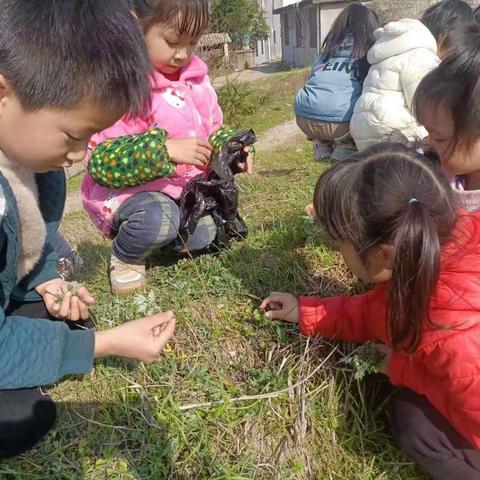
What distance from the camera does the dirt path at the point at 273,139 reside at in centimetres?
593

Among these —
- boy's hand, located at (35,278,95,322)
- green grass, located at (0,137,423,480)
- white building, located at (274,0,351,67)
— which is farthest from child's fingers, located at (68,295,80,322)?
white building, located at (274,0,351,67)

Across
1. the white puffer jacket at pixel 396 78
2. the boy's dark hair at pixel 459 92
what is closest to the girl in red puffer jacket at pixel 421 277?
the boy's dark hair at pixel 459 92

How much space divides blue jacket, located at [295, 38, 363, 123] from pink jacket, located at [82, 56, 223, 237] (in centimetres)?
149

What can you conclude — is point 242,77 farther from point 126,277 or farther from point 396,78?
point 126,277

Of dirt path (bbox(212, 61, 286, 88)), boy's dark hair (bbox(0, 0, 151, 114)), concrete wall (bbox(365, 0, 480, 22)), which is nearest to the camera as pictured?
boy's dark hair (bbox(0, 0, 151, 114))

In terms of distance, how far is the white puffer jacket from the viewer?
3.28 metres

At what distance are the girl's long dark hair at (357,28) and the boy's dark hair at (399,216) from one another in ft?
8.80

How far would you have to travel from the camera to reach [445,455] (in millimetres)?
1544

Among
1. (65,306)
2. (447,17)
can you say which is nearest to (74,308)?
(65,306)

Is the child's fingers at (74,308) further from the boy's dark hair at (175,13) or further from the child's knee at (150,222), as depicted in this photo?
the boy's dark hair at (175,13)

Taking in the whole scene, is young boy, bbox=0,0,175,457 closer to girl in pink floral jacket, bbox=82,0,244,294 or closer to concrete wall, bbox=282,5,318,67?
girl in pink floral jacket, bbox=82,0,244,294

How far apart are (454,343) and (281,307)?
70 centimetres

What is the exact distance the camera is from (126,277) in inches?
91.5

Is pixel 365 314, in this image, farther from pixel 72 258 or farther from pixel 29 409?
pixel 72 258
